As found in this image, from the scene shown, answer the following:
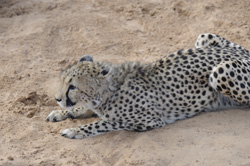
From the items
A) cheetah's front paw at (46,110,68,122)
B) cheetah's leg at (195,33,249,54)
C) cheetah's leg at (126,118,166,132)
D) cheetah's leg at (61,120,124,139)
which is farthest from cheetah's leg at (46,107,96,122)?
cheetah's leg at (195,33,249,54)

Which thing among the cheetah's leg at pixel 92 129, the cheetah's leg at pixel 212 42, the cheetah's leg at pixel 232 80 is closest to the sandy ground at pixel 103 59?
the cheetah's leg at pixel 92 129

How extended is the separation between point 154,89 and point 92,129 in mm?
783

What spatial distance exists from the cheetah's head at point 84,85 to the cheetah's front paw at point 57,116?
426 millimetres

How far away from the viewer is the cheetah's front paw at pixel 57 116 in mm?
4781

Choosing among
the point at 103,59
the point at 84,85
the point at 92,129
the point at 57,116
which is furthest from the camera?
the point at 103,59

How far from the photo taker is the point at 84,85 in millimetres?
4398

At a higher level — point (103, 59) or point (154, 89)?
point (103, 59)

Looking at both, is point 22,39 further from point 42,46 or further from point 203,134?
point 203,134

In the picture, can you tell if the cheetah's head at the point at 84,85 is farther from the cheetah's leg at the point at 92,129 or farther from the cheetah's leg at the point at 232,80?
the cheetah's leg at the point at 232,80

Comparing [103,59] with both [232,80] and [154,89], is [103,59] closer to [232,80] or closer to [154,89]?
[154,89]

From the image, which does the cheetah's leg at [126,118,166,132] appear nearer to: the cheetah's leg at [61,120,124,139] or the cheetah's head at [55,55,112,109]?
the cheetah's leg at [61,120,124,139]

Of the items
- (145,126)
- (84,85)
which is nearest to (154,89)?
(145,126)

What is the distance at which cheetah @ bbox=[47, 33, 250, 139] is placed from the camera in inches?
175

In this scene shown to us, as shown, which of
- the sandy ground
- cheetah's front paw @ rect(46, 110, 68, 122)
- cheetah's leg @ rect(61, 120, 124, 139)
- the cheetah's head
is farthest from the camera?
cheetah's front paw @ rect(46, 110, 68, 122)
